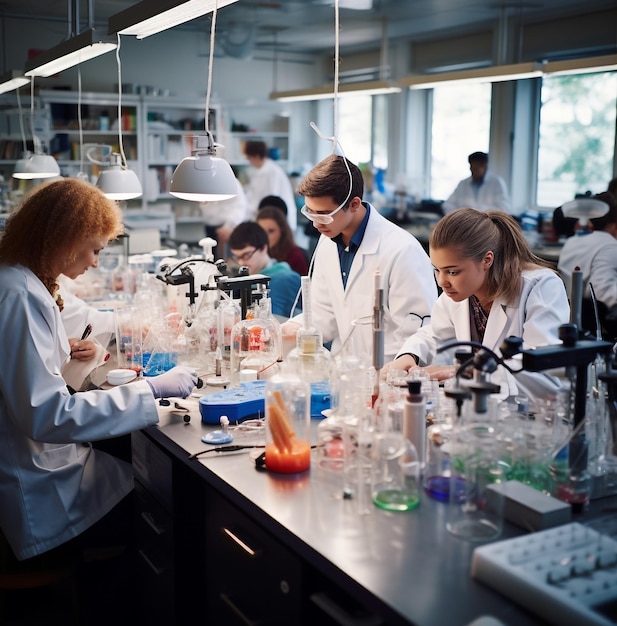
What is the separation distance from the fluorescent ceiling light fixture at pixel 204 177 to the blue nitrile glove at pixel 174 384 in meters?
0.68

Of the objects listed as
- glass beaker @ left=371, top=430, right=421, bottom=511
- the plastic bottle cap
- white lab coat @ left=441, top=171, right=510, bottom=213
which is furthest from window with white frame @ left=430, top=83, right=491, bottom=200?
glass beaker @ left=371, top=430, right=421, bottom=511

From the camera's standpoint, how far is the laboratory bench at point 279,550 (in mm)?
1345

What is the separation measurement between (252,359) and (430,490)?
1073mm

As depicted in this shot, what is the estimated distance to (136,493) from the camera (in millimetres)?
2496

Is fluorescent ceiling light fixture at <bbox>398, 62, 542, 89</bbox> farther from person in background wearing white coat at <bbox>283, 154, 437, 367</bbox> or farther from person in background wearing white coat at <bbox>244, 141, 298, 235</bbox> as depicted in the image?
person in background wearing white coat at <bbox>283, 154, 437, 367</bbox>

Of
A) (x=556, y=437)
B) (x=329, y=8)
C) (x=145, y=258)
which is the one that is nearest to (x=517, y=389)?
(x=556, y=437)

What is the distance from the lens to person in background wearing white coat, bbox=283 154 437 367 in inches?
115

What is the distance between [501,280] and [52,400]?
1.39 m

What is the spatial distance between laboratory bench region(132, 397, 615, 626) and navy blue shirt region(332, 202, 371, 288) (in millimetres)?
1022

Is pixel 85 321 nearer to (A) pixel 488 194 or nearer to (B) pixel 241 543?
(B) pixel 241 543

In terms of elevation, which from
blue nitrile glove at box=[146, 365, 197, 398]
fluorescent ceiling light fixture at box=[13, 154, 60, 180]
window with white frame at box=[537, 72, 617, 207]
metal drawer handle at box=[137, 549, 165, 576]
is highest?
window with white frame at box=[537, 72, 617, 207]

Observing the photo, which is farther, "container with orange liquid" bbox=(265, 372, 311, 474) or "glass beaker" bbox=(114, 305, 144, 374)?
"glass beaker" bbox=(114, 305, 144, 374)

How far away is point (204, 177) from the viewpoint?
107 inches

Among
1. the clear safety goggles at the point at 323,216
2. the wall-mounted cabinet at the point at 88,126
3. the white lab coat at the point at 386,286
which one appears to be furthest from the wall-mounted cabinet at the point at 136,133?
the clear safety goggles at the point at 323,216
